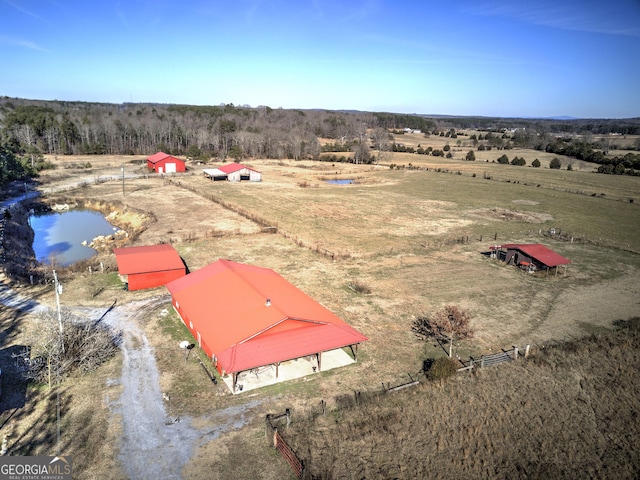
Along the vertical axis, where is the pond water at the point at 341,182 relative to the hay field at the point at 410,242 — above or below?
below

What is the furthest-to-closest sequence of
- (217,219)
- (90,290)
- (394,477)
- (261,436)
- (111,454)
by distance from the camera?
1. (217,219)
2. (90,290)
3. (261,436)
4. (111,454)
5. (394,477)

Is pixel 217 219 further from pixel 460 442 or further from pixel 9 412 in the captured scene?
pixel 460 442

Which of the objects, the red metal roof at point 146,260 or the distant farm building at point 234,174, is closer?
the red metal roof at point 146,260

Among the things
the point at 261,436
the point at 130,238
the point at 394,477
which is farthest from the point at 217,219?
the point at 394,477

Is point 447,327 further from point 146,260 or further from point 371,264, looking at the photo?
point 146,260

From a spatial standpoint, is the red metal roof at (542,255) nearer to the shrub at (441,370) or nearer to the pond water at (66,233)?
the shrub at (441,370)

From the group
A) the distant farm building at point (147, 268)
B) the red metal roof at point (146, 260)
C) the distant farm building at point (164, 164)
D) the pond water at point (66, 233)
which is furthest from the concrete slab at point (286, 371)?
the distant farm building at point (164, 164)
